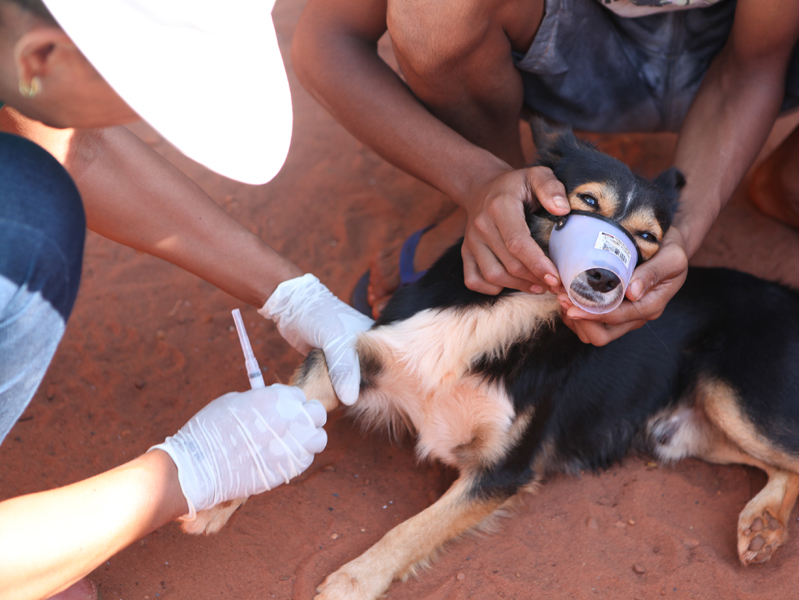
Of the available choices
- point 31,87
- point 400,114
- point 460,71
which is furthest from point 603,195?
point 31,87

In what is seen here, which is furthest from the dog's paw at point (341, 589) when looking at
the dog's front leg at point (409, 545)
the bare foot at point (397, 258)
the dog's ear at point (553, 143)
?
the dog's ear at point (553, 143)

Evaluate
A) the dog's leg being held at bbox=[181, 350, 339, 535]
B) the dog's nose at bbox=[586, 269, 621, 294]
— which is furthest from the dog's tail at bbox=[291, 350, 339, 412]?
the dog's nose at bbox=[586, 269, 621, 294]

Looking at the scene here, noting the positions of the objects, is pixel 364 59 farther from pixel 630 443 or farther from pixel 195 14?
pixel 630 443

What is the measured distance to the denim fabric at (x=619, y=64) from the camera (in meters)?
2.97

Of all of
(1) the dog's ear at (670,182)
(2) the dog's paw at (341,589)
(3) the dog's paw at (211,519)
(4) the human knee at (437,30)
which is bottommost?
(2) the dog's paw at (341,589)

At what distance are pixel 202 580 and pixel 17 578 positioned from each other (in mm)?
792

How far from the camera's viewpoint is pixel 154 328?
3.28m

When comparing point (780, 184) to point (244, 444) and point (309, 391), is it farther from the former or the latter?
point (244, 444)

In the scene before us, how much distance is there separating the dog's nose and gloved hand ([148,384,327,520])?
3.64 feet

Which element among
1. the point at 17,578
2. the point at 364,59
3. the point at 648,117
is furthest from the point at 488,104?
the point at 17,578

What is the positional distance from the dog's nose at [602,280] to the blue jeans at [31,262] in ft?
4.84

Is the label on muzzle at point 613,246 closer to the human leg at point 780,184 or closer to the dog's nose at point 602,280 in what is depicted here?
the dog's nose at point 602,280

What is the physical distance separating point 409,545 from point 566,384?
3.00ft

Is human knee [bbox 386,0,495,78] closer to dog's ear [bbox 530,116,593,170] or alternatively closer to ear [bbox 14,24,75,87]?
dog's ear [bbox 530,116,593,170]
